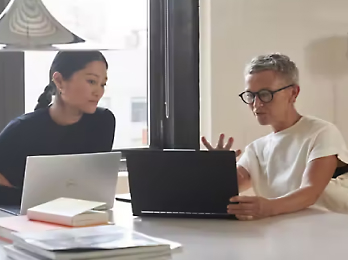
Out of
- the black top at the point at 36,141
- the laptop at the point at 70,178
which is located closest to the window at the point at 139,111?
the black top at the point at 36,141

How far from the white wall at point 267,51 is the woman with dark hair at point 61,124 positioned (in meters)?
0.68

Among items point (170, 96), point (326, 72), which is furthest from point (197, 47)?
point (326, 72)

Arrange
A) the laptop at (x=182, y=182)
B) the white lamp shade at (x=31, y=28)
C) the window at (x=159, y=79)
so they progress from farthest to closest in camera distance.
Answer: the window at (x=159, y=79), the laptop at (x=182, y=182), the white lamp shade at (x=31, y=28)

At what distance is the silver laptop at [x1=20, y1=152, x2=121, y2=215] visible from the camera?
1.67 m

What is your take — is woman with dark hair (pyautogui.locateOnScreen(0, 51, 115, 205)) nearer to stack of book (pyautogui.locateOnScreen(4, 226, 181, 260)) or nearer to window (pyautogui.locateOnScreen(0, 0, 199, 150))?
window (pyautogui.locateOnScreen(0, 0, 199, 150))

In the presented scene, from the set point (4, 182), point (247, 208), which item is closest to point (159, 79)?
point (4, 182)

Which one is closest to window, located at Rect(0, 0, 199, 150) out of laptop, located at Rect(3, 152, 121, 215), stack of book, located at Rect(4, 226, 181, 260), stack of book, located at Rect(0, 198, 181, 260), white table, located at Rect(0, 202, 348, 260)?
laptop, located at Rect(3, 152, 121, 215)

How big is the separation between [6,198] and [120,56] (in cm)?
99

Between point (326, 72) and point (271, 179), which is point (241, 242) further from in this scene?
point (326, 72)

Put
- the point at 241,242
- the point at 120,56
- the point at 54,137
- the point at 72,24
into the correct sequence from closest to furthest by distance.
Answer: the point at 241,242 < the point at 72,24 < the point at 54,137 < the point at 120,56

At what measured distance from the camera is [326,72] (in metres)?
2.98

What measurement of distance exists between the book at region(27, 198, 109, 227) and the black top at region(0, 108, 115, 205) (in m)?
0.58

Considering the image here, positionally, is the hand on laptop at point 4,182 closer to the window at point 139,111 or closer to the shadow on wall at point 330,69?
the window at point 139,111

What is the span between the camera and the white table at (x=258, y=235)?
4.11 ft
